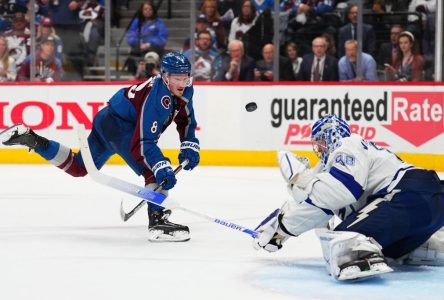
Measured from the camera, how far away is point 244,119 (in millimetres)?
8547

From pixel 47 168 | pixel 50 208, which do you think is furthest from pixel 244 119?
pixel 50 208

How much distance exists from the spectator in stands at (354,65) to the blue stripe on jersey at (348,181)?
16.9ft

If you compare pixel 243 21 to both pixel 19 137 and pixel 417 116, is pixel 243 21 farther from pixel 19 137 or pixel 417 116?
pixel 19 137

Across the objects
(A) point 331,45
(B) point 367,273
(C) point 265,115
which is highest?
(A) point 331,45

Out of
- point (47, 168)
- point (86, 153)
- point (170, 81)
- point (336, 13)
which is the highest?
point (336, 13)

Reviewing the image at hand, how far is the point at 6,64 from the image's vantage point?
8.98m

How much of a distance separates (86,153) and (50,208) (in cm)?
124

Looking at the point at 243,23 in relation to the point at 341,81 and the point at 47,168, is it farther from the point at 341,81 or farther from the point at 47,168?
the point at 47,168

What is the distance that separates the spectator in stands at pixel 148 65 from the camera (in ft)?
29.2

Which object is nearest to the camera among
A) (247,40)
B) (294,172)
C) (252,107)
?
(294,172)

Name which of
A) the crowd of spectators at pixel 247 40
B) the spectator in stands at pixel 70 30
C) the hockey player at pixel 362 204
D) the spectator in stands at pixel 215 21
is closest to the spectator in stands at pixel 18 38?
the crowd of spectators at pixel 247 40

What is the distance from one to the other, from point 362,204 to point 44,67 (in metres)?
5.90

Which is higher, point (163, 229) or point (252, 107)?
point (252, 107)

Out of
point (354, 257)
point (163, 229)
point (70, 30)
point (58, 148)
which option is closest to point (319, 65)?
point (70, 30)
